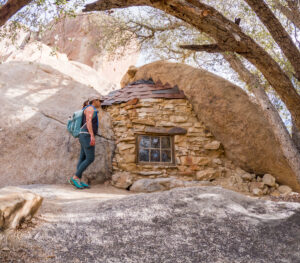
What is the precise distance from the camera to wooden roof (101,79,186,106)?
6949 mm

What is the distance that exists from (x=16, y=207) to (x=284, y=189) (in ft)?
18.8

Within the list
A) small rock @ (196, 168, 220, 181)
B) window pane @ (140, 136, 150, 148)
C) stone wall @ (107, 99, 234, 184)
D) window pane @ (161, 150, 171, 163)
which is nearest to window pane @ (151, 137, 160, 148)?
window pane @ (140, 136, 150, 148)

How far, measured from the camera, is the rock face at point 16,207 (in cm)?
221

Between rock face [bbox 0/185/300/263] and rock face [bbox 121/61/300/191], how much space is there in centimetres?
319

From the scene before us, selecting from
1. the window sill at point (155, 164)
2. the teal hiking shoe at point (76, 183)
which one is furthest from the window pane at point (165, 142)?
the teal hiking shoe at point (76, 183)

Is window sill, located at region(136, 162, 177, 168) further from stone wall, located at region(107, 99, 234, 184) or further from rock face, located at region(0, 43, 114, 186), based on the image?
rock face, located at region(0, 43, 114, 186)

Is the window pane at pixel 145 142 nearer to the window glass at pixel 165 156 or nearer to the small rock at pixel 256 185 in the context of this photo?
the window glass at pixel 165 156

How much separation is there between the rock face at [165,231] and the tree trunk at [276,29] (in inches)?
75.3

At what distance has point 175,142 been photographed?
262 inches

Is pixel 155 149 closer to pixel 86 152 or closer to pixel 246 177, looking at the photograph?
pixel 86 152

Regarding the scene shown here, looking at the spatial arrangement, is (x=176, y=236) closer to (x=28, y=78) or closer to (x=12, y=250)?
(x=12, y=250)

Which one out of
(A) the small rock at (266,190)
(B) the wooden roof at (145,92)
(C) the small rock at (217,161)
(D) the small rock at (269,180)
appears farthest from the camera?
(B) the wooden roof at (145,92)

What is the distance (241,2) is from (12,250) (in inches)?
297

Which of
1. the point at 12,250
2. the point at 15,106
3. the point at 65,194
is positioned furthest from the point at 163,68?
the point at 12,250
